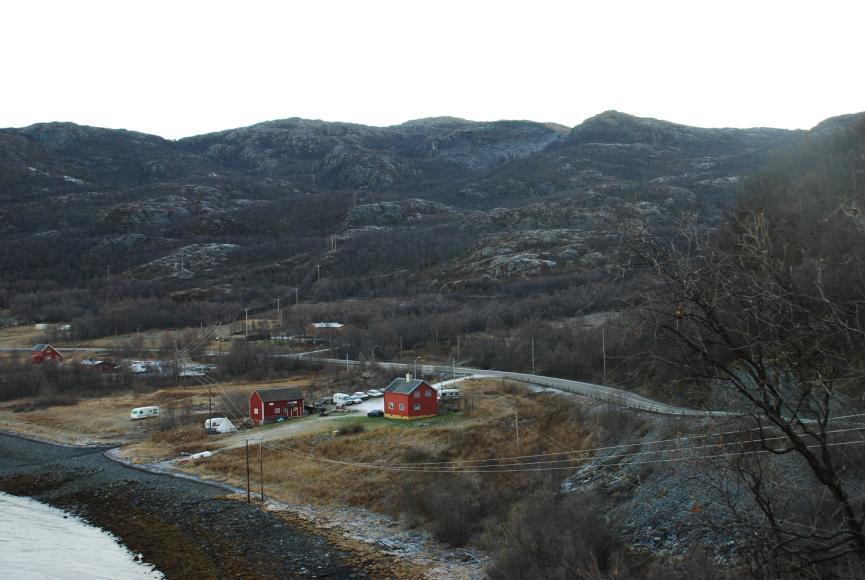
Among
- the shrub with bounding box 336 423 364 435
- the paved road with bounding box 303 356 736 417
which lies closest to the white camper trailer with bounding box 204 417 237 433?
the shrub with bounding box 336 423 364 435

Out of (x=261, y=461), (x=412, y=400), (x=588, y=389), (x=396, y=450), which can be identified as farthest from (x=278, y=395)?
(x=588, y=389)

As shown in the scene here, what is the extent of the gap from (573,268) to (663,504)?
101 metres

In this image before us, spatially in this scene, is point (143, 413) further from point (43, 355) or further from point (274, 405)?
point (43, 355)

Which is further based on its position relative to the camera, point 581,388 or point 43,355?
point 43,355

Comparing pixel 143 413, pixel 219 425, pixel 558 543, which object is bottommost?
pixel 143 413

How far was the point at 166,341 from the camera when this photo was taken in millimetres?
102688

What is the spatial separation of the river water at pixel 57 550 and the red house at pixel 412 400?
Result: 2103 centimetres

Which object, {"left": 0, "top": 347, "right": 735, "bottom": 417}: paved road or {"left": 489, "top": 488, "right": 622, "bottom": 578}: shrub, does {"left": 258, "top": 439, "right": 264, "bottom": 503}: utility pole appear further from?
{"left": 0, "top": 347, "right": 735, "bottom": 417}: paved road

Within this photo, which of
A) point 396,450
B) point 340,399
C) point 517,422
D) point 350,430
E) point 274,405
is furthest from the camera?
point 340,399

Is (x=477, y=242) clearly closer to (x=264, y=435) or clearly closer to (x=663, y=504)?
(x=264, y=435)

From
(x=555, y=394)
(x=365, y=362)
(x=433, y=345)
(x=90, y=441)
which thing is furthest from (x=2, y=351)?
(x=555, y=394)

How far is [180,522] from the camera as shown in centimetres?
3278

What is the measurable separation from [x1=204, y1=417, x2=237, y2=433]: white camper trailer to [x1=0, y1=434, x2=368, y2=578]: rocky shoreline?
8.70 meters

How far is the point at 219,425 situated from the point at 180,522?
21508 mm
